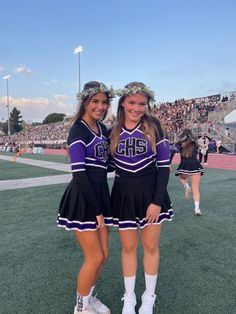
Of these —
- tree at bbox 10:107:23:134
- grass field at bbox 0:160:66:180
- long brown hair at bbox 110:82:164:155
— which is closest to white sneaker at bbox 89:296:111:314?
long brown hair at bbox 110:82:164:155

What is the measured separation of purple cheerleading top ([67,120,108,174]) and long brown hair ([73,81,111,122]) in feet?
0.39

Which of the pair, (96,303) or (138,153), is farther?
(96,303)

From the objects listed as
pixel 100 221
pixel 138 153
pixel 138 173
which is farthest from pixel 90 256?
pixel 138 153

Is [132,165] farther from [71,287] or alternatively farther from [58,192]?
[58,192]

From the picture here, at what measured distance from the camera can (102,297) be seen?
283 cm

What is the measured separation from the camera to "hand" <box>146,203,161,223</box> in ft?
7.79

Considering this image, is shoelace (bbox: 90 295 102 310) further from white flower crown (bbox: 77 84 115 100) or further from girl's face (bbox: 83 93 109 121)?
white flower crown (bbox: 77 84 115 100)

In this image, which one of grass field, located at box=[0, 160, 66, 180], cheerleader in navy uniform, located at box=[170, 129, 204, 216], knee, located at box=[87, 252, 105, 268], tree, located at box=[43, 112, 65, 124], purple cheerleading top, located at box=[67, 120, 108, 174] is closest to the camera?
purple cheerleading top, located at box=[67, 120, 108, 174]

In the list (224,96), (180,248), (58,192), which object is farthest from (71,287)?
(224,96)

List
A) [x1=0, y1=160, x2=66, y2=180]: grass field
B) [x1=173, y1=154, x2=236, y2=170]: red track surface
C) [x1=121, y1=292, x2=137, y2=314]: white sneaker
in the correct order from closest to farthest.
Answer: [x1=121, y1=292, x2=137, y2=314]: white sneaker < [x1=0, y1=160, x2=66, y2=180]: grass field < [x1=173, y1=154, x2=236, y2=170]: red track surface

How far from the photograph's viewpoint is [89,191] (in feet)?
7.30

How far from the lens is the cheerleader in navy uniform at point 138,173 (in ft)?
7.88

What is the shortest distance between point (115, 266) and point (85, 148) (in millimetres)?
1764

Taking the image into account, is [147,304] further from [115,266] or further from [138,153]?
[138,153]
